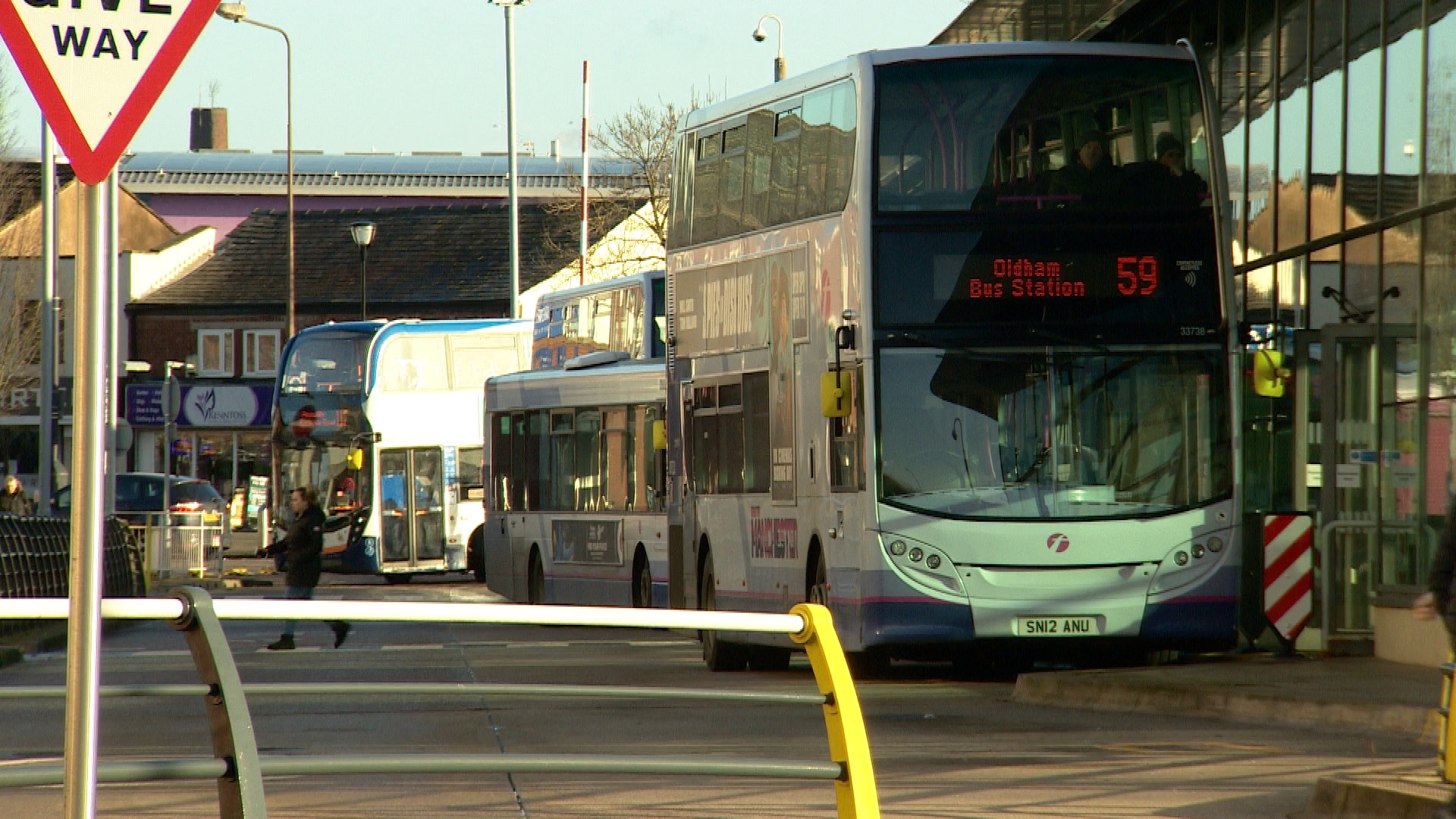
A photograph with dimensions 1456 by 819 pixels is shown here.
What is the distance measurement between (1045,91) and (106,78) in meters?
12.2

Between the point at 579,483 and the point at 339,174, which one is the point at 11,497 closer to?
the point at 579,483

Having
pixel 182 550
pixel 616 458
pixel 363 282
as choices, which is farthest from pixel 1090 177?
pixel 363 282

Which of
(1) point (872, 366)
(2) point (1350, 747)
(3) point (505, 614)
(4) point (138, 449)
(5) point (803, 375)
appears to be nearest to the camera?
(3) point (505, 614)

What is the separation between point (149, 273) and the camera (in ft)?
229

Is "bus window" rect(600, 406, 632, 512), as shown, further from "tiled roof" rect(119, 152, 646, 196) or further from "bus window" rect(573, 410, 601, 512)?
"tiled roof" rect(119, 152, 646, 196)

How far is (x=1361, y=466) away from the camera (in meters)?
18.6

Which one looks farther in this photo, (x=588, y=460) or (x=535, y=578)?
(x=535, y=578)

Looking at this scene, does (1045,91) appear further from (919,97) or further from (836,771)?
(836,771)

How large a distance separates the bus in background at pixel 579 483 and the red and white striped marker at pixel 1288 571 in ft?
22.6

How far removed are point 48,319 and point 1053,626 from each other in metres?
25.9

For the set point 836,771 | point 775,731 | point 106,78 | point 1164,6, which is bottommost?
point 775,731

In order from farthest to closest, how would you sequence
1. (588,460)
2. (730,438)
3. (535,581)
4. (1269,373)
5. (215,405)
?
(215,405), (535,581), (588,460), (730,438), (1269,373)

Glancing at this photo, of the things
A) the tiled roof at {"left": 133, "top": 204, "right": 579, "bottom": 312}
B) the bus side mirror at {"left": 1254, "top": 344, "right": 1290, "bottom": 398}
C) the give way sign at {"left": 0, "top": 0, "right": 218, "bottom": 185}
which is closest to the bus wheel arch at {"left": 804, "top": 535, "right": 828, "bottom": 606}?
the bus side mirror at {"left": 1254, "top": 344, "right": 1290, "bottom": 398}

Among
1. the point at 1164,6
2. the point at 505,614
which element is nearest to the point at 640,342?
the point at 1164,6
